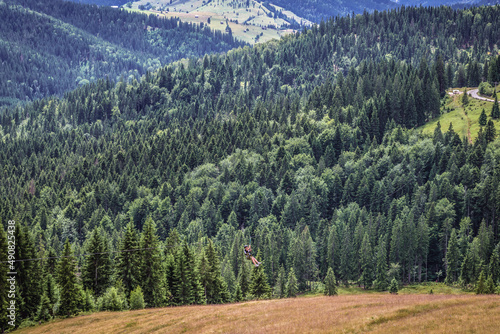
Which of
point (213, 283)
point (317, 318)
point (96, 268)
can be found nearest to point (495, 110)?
point (213, 283)

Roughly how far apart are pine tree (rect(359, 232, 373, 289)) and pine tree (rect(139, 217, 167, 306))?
69862mm

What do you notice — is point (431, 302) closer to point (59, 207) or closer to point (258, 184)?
point (258, 184)

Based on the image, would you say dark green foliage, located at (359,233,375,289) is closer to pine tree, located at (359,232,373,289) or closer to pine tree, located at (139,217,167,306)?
pine tree, located at (359,232,373,289)

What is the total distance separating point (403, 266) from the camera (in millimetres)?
139000

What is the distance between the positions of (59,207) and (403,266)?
126 m

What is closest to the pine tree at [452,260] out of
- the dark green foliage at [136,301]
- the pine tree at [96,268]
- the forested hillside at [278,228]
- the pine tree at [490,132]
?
the forested hillside at [278,228]

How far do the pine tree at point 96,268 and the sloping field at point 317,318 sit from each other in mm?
12148

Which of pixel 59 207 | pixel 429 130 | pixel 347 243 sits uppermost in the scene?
pixel 429 130

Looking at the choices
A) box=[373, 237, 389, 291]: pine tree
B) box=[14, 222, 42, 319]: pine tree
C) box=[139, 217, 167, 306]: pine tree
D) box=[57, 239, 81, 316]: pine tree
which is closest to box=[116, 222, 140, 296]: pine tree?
box=[139, 217, 167, 306]: pine tree

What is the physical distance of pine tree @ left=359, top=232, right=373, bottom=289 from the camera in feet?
446

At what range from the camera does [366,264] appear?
136m

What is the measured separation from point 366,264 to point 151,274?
72.1 meters

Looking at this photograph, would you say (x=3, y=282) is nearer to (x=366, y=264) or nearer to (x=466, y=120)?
(x=366, y=264)

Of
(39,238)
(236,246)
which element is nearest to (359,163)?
(236,246)
